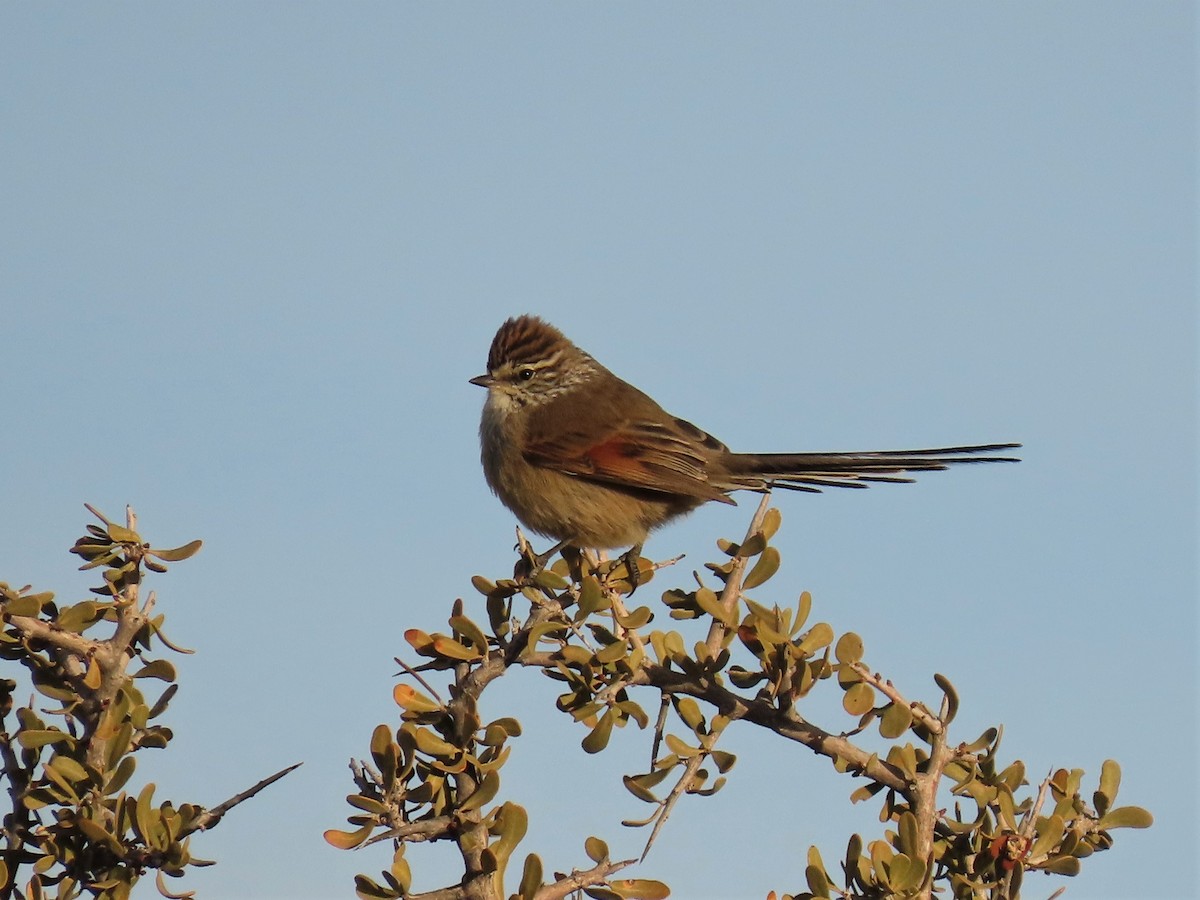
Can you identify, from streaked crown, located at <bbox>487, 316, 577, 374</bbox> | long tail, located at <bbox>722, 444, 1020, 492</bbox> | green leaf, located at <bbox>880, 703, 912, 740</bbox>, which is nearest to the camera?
green leaf, located at <bbox>880, 703, 912, 740</bbox>

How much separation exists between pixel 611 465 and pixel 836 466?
129 centimetres

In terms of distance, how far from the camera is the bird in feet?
23.7

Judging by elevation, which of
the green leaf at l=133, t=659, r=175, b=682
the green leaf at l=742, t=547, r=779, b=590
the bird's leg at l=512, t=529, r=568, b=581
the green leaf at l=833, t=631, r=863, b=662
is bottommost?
the green leaf at l=133, t=659, r=175, b=682

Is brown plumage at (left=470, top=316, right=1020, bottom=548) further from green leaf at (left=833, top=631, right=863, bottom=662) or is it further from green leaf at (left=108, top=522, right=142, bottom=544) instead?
green leaf at (left=108, top=522, right=142, bottom=544)

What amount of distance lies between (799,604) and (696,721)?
42 centimetres

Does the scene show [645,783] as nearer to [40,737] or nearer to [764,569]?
[764,569]

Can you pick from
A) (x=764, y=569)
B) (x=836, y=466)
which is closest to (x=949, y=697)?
(x=764, y=569)

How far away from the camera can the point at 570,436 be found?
7.81 m

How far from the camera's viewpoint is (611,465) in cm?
754

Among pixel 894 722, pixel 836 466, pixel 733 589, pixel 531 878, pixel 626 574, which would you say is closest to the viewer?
pixel 531 878

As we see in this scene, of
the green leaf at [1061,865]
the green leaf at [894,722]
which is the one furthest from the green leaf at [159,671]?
the green leaf at [1061,865]

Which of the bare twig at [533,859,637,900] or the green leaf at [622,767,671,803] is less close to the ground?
the green leaf at [622,767,671,803]

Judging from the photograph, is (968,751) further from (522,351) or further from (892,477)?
(522,351)

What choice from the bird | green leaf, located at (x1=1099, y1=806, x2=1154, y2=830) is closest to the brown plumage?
the bird
